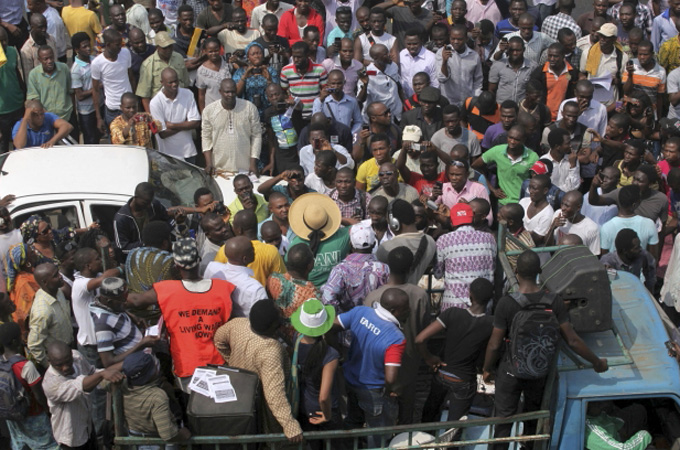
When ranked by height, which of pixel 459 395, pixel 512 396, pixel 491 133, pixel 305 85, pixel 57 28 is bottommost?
pixel 459 395

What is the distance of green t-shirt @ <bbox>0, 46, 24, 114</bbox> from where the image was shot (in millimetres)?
12172

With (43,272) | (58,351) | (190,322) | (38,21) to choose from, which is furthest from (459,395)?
(38,21)

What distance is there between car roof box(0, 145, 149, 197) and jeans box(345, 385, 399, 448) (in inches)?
147

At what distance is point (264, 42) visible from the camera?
12.5 metres

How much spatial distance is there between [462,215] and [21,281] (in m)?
4.16

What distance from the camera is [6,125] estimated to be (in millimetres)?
12359

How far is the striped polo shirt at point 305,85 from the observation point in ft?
38.7

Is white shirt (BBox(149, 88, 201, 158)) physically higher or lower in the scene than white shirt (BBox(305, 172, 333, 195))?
higher

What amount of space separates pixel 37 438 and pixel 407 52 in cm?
784

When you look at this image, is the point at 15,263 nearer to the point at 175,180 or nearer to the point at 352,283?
the point at 175,180

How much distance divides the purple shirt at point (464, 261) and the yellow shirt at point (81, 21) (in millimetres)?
7854

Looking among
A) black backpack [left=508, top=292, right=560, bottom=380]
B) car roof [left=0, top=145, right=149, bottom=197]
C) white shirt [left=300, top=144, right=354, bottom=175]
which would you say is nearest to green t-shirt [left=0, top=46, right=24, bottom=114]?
car roof [left=0, top=145, right=149, bottom=197]

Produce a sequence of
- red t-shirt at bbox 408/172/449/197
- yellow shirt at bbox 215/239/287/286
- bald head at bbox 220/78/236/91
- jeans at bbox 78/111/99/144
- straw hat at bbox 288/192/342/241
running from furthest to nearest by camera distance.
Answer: jeans at bbox 78/111/99/144 → bald head at bbox 220/78/236/91 → red t-shirt at bbox 408/172/449/197 → straw hat at bbox 288/192/342/241 → yellow shirt at bbox 215/239/287/286

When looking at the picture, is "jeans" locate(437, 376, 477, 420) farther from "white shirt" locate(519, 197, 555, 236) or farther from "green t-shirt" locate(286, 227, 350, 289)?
"white shirt" locate(519, 197, 555, 236)
